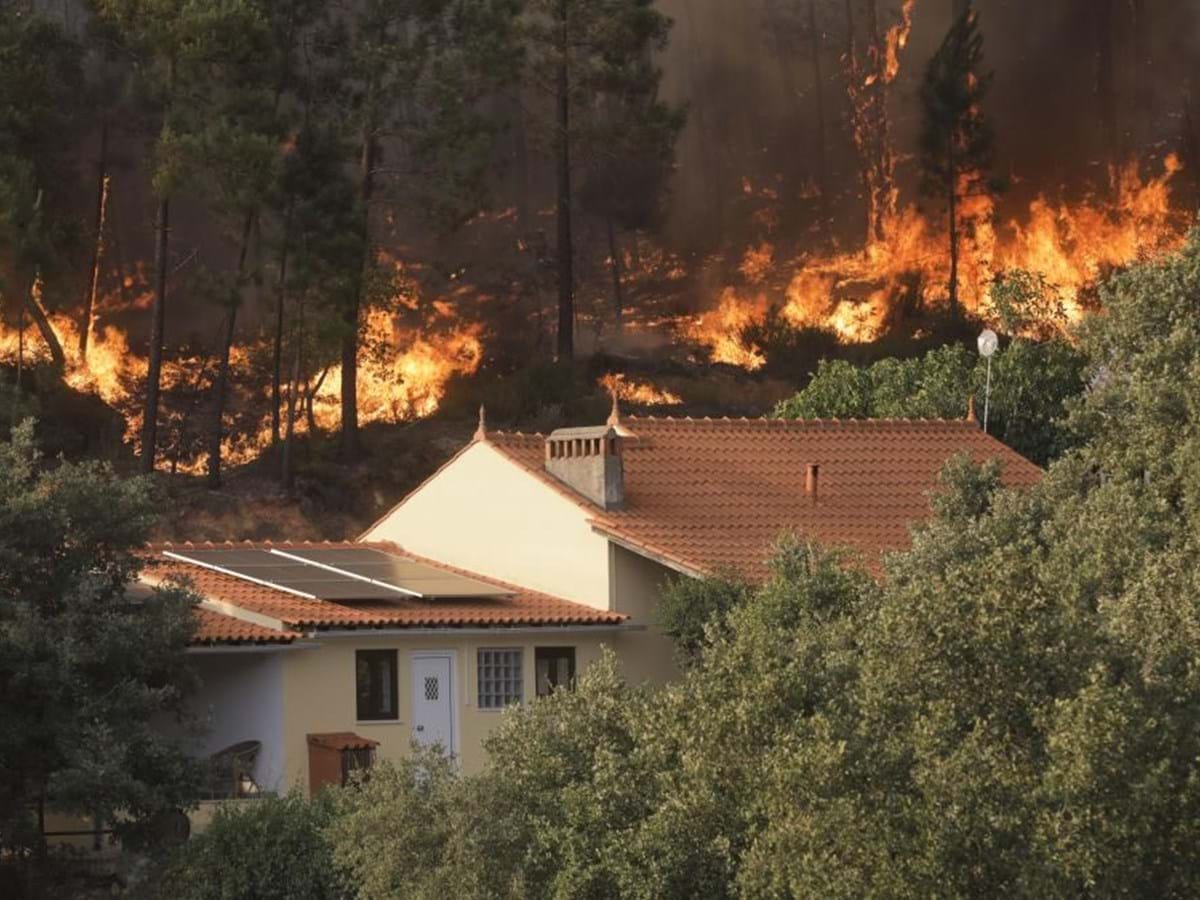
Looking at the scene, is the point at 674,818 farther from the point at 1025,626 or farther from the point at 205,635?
the point at 205,635

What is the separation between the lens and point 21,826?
31906 millimetres

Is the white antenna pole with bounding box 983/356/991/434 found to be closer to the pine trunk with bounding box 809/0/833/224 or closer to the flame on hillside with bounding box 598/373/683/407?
the flame on hillside with bounding box 598/373/683/407

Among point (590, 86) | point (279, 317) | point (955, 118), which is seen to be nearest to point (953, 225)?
point (955, 118)

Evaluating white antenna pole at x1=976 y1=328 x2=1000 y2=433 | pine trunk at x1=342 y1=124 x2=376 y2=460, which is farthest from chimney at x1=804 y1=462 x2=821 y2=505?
pine trunk at x1=342 y1=124 x2=376 y2=460

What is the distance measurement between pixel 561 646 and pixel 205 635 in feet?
21.7

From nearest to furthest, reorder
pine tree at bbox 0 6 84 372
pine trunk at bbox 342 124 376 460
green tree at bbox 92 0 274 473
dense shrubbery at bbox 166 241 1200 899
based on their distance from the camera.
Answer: dense shrubbery at bbox 166 241 1200 899 < green tree at bbox 92 0 274 473 < pine tree at bbox 0 6 84 372 < pine trunk at bbox 342 124 376 460

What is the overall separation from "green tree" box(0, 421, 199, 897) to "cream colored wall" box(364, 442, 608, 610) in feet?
29.9

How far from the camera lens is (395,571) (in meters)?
41.8

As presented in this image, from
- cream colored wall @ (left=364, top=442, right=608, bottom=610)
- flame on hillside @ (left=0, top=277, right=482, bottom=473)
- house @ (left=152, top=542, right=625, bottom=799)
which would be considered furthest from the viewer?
flame on hillside @ (left=0, top=277, right=482, bottom=473)

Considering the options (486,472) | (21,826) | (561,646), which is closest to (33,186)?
(486,472)

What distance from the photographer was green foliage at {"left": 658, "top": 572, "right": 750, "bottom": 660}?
38.4 meters

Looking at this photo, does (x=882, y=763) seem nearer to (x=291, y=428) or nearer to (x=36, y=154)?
(x=291, y=428)

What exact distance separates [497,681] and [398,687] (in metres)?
1.88

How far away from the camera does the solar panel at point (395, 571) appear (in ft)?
133
